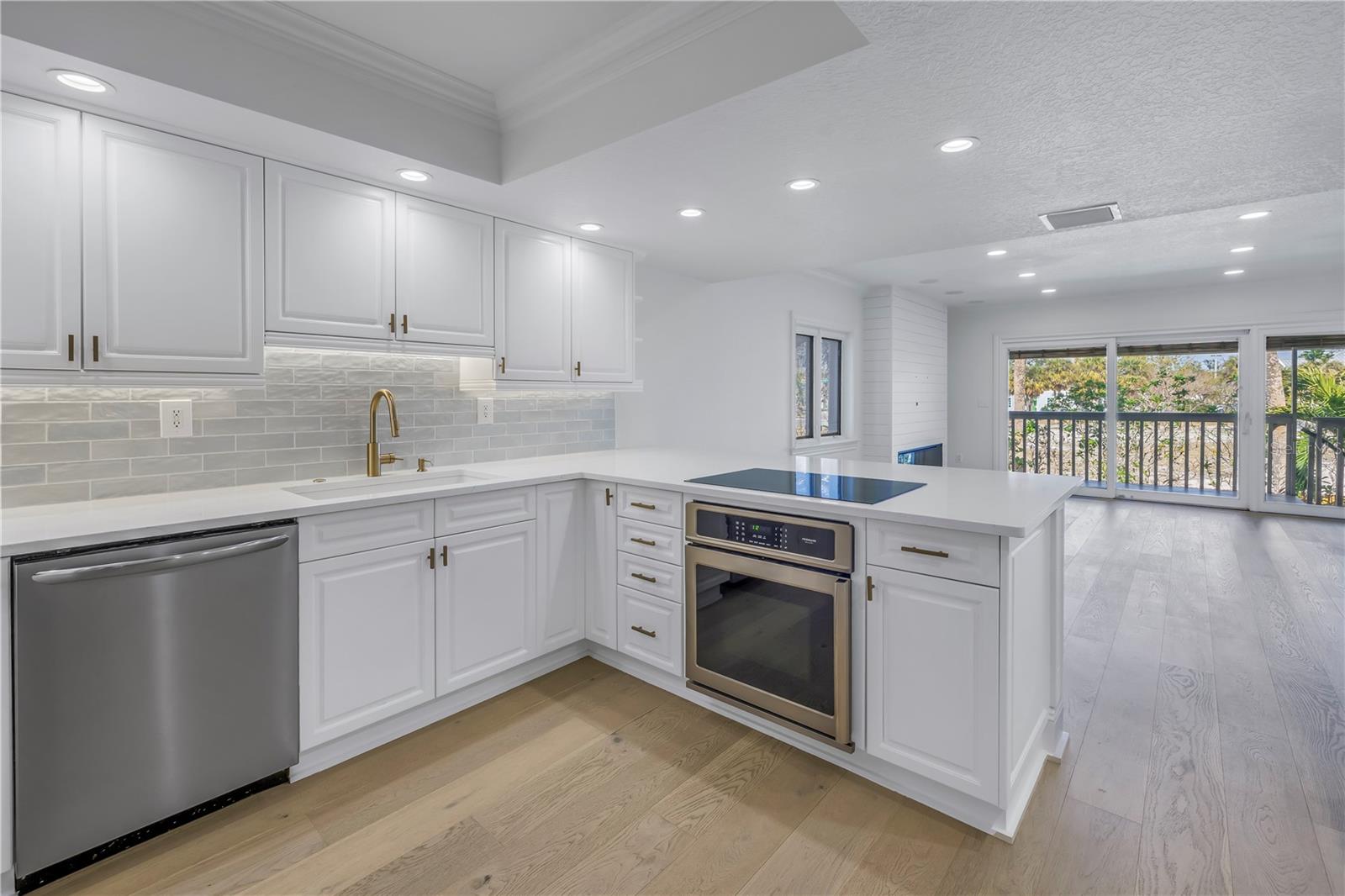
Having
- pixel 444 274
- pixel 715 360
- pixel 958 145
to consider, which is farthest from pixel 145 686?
pixel 715 360

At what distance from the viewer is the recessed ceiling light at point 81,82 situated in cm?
167

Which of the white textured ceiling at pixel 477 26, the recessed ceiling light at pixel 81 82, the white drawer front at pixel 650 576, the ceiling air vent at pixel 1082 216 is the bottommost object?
the white drawer front at pixel 650 576

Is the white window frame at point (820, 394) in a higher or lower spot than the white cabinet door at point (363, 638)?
higher

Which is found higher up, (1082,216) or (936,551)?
(1082,216)

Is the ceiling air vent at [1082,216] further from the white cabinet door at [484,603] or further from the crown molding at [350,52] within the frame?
the white cabinet door at [484,603]

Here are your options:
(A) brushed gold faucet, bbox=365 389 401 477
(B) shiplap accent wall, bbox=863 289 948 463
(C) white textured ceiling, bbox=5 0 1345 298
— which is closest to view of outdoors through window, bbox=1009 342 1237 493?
(B) shiplap accent wall, bbox=863 289 948 463

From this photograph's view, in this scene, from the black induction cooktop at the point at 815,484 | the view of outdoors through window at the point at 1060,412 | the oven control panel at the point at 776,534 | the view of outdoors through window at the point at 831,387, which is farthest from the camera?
the view of outdoors through window at the point at 1060,412

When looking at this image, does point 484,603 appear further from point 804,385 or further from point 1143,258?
point 1143,258

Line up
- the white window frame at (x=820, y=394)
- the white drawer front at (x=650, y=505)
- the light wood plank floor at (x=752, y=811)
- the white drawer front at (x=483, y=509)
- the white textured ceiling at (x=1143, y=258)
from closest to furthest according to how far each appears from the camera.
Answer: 1. the light wood plank floor at (x=752, y=811)
2. the white drawer front at (x=483, y=509)
3. the white drawer front at (x=650, y=505)
4. the white textured ceiling at (x=1143, y=258)
5. the white window frame at (x=820, y=394)

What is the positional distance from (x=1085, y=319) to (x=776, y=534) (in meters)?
7.03

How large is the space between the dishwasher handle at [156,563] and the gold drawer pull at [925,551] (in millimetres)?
1914

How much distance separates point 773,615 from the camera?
7.19 ft

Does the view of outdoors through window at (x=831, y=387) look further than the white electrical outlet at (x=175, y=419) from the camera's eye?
Yes

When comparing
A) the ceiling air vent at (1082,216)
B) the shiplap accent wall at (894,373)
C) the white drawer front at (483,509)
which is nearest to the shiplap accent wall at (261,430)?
the white drawer front at (483,509)
